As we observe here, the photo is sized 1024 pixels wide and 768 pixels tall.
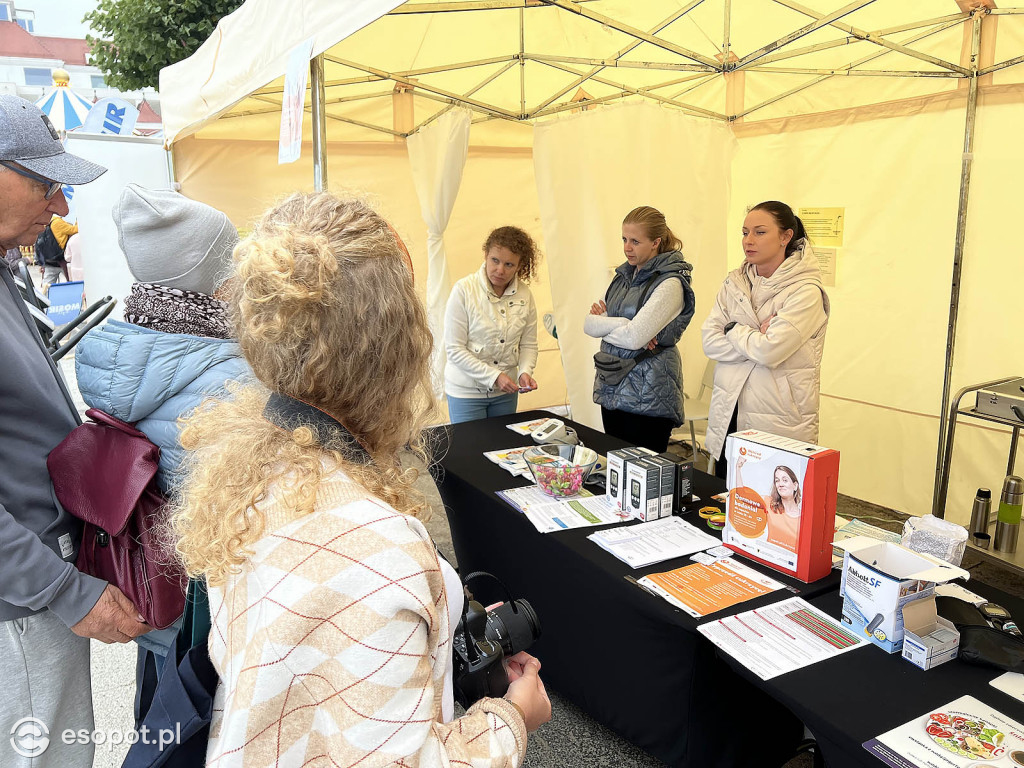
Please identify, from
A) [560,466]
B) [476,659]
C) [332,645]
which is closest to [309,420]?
[332,645]

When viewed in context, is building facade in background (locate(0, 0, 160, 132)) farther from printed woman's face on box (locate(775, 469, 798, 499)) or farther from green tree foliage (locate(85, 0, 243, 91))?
printed woman's face on box (locate(775, 469, 798, 499))

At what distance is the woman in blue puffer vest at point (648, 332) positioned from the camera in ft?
8.69

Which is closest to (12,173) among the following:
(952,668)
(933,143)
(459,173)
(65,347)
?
(952,668)

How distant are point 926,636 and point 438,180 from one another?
11.6ft

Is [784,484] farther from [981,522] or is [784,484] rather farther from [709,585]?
[981,522]

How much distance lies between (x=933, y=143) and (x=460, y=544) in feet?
9.26

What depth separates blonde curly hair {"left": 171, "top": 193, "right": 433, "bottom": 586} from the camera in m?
0.66

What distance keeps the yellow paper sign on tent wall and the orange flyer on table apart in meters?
2.65

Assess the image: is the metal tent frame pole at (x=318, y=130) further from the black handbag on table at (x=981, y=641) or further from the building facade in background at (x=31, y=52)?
the building facade in background at (x=31, y=52)

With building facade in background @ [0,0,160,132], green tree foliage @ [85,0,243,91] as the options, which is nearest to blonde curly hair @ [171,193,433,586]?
green tree foliage @ [85,0,243,91]

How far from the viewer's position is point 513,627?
966mm

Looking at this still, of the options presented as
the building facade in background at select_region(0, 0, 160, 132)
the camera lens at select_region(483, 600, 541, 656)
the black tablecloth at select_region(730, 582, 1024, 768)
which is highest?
the building facade in background at select_region(0, 0, 160, 132)

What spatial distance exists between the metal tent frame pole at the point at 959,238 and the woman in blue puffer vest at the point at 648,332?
46.9 inches

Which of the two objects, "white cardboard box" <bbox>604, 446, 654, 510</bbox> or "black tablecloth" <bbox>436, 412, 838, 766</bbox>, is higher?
"white cardboard box" <bbox>604, 446, 654, 510</bbox>
